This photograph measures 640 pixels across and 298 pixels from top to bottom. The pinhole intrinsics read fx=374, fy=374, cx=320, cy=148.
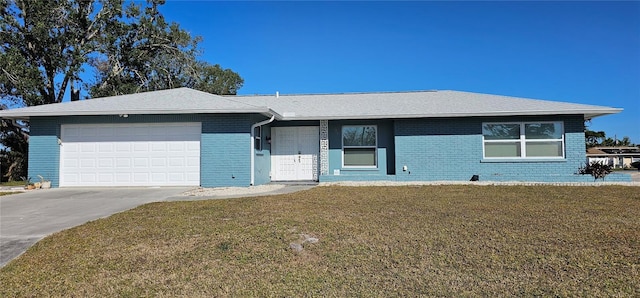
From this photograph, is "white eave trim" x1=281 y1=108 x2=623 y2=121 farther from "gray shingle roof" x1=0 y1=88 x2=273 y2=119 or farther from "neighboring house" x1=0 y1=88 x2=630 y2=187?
"gray shingle roof" x1=0 y1=88 x2=273 y2=119

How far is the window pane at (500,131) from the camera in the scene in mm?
14117

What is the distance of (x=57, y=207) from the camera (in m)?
8.69

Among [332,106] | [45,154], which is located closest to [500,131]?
[332,106]

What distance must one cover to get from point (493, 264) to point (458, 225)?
5.97 feet

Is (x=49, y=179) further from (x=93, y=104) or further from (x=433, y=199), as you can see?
(x=433, y=199)

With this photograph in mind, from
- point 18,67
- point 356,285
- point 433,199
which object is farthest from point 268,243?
point 18,67

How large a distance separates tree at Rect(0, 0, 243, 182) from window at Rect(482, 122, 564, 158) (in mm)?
19518

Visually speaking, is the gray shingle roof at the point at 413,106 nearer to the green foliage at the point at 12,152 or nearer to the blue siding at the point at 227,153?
the blue siding at the point at 227,153

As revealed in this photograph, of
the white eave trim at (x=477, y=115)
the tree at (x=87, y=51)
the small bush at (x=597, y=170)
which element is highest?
the tree at (x=87, y=51)

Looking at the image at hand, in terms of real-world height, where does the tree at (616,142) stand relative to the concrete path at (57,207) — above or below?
above

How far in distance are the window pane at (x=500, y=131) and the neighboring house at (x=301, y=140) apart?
0.12 ft

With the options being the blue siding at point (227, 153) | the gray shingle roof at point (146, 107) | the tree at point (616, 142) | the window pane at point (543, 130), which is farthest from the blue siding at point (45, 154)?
the tree at point (616, 142)

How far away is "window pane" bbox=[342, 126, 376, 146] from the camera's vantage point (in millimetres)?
14938

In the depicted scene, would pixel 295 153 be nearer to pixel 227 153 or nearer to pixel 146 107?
pixel 227 153
